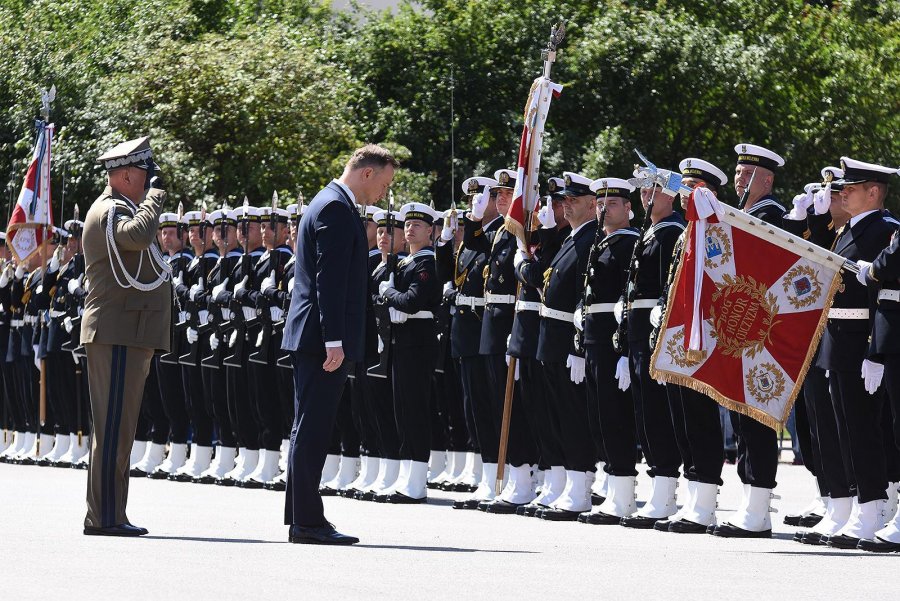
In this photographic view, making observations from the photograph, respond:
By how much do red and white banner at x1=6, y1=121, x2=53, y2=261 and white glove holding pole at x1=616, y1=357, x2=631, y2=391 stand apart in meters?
8.15

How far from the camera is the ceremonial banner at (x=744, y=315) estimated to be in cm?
950

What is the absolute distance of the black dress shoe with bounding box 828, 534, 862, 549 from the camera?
9.10 meters

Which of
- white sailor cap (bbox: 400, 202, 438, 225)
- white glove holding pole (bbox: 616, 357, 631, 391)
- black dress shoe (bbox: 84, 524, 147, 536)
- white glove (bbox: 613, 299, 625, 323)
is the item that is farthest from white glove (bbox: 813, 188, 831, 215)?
black dress shoe (bbox: 84, 524, 147, 536)

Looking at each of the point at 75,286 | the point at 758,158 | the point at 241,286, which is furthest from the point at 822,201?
the point at 75,286

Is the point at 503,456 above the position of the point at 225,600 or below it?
above

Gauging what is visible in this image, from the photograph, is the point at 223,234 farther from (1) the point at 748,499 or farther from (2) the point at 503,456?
(1) the point at 748,499

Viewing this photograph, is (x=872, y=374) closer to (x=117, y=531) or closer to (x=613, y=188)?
(x=613, y=188)

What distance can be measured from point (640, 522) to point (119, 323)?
3.37 metres

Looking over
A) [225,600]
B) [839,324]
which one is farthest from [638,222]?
[225,600]

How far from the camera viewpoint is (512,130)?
2733 cm

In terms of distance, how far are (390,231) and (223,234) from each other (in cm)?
204

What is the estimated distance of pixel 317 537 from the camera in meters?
8.55

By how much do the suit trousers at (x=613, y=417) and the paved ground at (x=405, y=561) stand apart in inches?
21.3

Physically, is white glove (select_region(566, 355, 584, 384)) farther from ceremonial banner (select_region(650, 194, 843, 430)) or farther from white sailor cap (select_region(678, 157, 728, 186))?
white sailor cap (select_region(678, 157, 728, 186))
